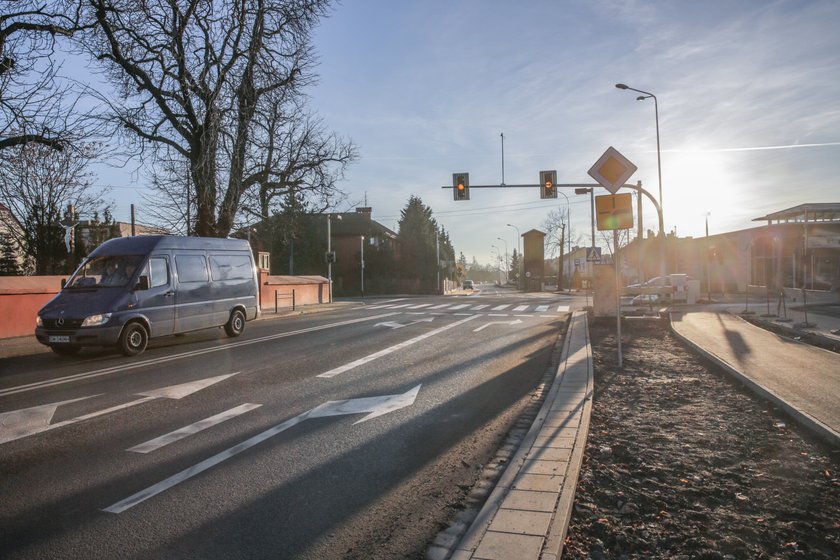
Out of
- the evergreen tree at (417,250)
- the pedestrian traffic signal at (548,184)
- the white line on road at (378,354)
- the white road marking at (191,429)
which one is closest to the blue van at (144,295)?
the white line on road at (378,354)

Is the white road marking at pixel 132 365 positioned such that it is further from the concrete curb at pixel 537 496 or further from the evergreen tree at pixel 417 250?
the evergreen tree at pixel 417 250

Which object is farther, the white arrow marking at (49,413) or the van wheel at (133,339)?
the van wheel at (133,339)

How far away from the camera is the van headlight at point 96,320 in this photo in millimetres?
10000

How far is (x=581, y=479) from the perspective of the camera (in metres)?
4.09

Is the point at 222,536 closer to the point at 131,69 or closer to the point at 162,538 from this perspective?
the point at 162,538

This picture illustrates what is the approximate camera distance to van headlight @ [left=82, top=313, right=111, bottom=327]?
1000 cm

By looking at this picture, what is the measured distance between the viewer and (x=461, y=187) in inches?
1002

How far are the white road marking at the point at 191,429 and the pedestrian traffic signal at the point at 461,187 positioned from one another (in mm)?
20071

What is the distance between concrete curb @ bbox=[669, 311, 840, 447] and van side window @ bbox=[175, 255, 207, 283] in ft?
33.6

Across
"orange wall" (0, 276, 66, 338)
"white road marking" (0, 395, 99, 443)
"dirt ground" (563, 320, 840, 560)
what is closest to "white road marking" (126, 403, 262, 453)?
"white road marking" (0, 395, 99, 443)

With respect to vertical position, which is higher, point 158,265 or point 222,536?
point 158,265

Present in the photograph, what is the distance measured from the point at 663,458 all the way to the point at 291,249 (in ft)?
175

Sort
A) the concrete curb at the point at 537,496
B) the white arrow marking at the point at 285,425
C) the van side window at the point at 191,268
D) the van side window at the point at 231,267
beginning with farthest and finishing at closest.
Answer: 1. the van side window at the point at 231,267
2. the van side window at the point at 191,268
3. the white arrow marking at the point at 285,425
4. the concrete curb at the point at 537,496

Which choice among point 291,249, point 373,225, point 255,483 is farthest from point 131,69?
point 373,225
